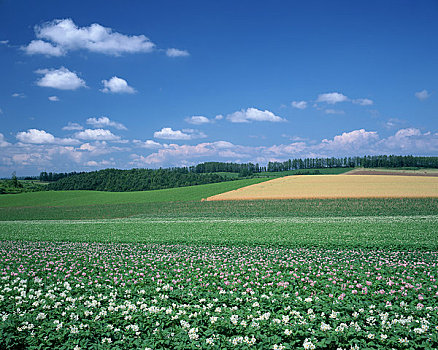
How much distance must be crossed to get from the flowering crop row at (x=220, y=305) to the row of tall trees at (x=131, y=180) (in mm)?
86991

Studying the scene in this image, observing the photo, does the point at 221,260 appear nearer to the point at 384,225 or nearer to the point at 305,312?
the point at 305,312

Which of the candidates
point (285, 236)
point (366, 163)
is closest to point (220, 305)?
point (285, 236)

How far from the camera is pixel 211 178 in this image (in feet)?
339

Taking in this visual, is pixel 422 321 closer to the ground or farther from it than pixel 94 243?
farther from it

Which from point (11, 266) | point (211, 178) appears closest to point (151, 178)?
point (211, 178)

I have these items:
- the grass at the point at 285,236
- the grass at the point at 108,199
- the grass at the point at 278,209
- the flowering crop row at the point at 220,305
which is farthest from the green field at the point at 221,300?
the grass at the point at 108,199

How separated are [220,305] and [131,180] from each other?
325 ft

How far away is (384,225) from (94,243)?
74.1 ft

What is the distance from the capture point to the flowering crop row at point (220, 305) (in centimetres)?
639

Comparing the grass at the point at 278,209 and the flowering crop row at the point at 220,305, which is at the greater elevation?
the flowering crop row at the point at 220,305

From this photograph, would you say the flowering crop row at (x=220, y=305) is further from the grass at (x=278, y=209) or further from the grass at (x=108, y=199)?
the grass at (x=108, y=199)

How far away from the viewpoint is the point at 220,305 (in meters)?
8.18

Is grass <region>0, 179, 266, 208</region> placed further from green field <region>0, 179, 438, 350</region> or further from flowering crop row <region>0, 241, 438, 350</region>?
flowering crop row <region>0, 241, 438, 350</region>

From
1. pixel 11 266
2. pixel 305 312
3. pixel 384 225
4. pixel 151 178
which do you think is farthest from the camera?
pixel 151 178
